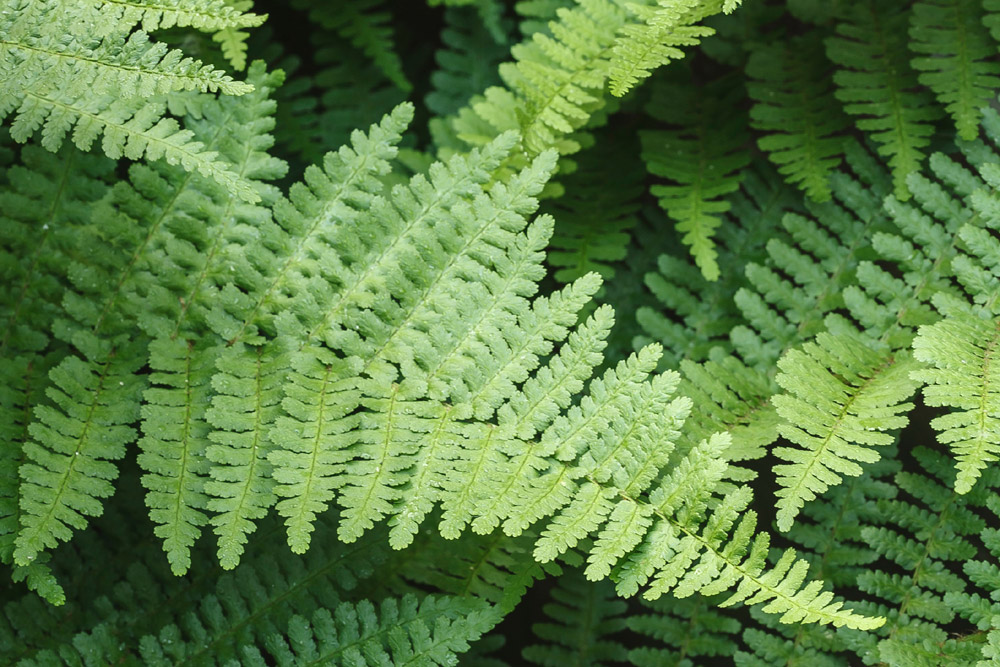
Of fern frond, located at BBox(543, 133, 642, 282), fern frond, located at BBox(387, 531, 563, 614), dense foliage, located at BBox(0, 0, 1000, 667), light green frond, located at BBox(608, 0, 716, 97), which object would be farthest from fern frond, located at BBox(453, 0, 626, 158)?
fern frond, located at BBox(387, 531, 563, 614)

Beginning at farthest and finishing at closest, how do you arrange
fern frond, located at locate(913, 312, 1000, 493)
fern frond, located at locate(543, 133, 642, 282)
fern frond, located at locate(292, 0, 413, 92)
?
fern frond, located at locate(292, 0, 413, 92) < fern frond, located at locate(543, 133, 642, 282) < fern frond, located at locate(913, 312, 1000, 493)

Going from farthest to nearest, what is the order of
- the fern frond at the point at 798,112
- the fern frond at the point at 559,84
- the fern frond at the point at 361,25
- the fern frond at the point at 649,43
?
the fern frond at the point at 361,25
the fern frond at the point at 798,112
the fern frond at the point at 559,84
the fern frond at the point at 649,43

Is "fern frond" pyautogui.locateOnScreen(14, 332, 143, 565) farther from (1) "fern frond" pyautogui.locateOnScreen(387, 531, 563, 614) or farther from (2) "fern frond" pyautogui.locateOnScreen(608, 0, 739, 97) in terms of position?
(2) "fern frond" pyautogui.locateOnScreen(608, 0, 739, 97)

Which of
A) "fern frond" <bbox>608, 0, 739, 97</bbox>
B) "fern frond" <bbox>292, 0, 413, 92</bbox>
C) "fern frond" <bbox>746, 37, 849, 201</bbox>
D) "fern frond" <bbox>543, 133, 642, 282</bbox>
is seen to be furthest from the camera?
"fern frond" <bbox>292, 0, 413, 92</bbox>

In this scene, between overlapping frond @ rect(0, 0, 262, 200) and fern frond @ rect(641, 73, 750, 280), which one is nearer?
overlapping frond @ rect(0, 0, 262, 200)

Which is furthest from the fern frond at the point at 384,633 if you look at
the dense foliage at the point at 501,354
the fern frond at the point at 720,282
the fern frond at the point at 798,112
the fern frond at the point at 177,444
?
the fern frond at the point at 798,112

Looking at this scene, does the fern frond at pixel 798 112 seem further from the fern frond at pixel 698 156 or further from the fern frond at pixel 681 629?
the fern frond at pixel 681 629

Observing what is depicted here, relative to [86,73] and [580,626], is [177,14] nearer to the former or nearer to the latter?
[86,73]
